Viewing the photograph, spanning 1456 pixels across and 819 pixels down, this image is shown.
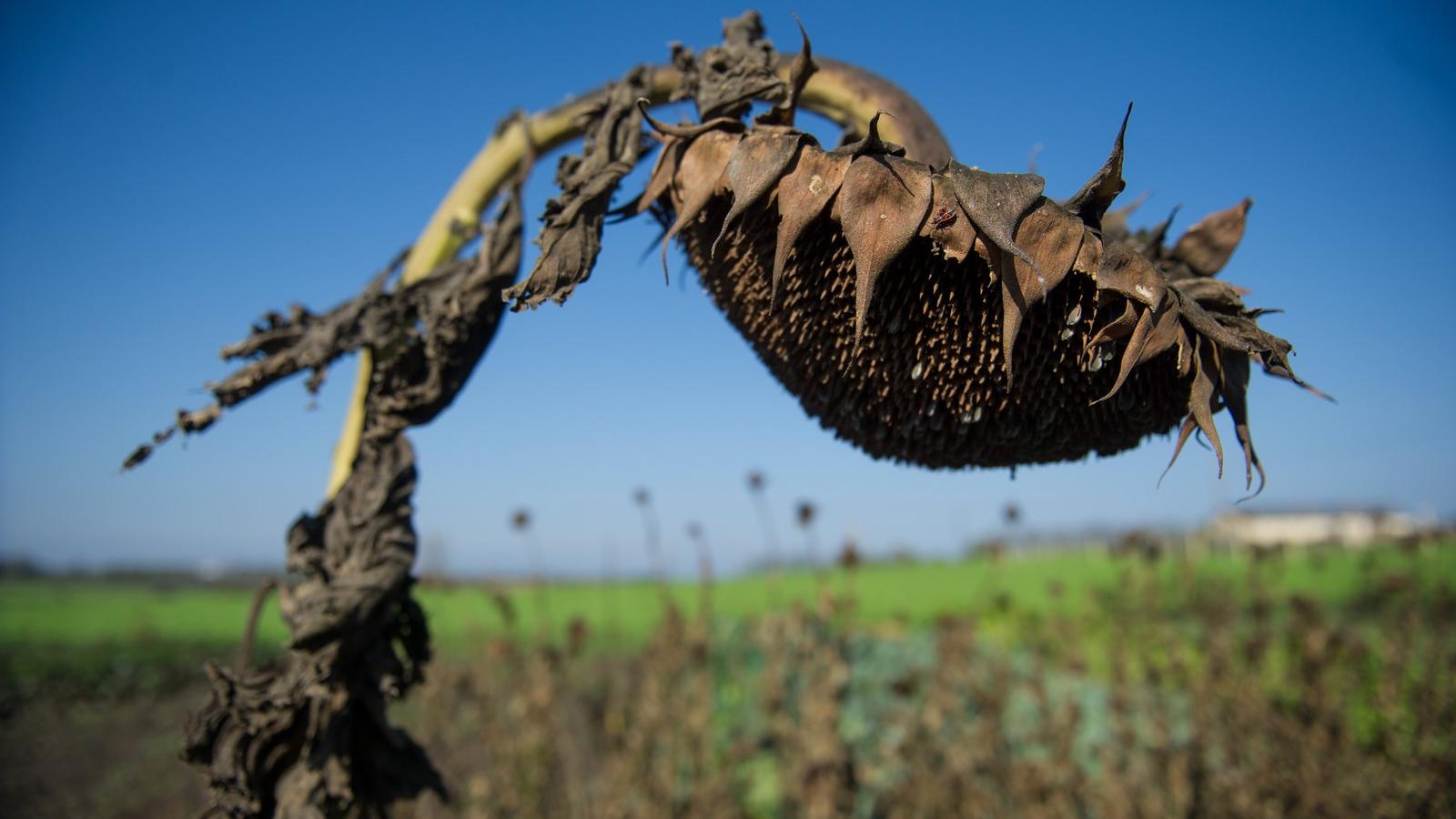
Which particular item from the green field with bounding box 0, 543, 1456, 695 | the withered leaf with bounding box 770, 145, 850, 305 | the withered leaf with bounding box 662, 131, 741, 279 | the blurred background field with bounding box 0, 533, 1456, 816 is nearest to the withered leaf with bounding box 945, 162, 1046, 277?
the withered leaf with bounding box 770, 145, 850, 305

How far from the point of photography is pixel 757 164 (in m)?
0.91

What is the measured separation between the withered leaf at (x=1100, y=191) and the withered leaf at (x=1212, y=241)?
271mm

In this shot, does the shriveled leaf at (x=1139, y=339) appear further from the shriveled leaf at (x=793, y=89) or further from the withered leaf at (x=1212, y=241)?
the shriveled leaf at (x=793, y=89)

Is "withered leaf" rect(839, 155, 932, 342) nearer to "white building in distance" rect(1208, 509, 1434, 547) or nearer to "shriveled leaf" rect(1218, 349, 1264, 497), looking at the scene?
"shriveled leaf" rect(1218, 349, 1264, 497)

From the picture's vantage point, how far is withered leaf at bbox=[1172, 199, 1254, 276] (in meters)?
1.04

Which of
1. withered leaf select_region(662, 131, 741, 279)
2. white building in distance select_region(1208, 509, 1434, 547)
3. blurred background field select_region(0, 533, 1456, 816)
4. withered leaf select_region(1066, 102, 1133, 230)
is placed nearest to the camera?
withered leaf select_region(1066, 102, 1133, 230)

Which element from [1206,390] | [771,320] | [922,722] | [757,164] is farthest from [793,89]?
[922,722]

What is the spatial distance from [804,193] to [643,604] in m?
17.9

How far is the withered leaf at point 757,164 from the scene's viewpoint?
0.89m

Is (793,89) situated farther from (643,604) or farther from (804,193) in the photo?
(643,604)

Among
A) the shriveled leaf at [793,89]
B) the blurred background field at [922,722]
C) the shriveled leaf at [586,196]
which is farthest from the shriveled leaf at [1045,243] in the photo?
the blurred background field at [922,722]

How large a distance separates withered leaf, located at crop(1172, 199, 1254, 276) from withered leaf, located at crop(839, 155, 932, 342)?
414 mm

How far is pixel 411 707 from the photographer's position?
8.55 meters

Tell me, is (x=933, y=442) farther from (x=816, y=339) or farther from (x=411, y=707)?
(x=411, y=707)
